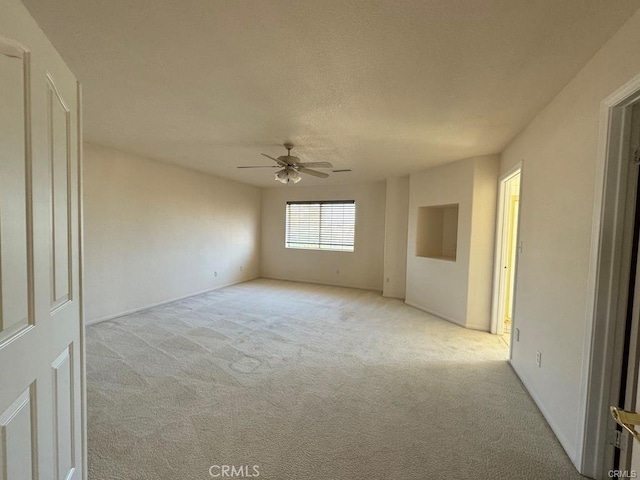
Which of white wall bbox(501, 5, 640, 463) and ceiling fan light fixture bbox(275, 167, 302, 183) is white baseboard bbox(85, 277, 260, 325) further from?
white wall bbox(501, 5, 640, 463)

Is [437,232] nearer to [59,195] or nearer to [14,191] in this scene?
[59,195]

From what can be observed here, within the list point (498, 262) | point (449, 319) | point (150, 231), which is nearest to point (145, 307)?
point (150, 231)

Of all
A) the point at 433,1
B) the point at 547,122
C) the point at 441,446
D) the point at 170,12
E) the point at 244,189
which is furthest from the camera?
the point at 244,189

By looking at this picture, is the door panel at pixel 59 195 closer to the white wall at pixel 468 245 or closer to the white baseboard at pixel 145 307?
the white baseboard at pixel 145 307

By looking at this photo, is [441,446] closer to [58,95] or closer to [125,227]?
[58,95]

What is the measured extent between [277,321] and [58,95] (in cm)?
364

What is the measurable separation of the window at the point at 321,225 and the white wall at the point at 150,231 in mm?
1413

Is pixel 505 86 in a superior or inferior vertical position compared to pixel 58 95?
superior

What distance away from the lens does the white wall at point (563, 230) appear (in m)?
1.69

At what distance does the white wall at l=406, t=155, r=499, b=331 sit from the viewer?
3982 mm

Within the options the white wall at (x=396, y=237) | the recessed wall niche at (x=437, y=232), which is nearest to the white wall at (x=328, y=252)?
A: the white wall at (x=396, y=237)

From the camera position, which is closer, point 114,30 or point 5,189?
point 5,189

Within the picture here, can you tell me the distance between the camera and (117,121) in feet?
9.83

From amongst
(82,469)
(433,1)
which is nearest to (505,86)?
(433,1)
